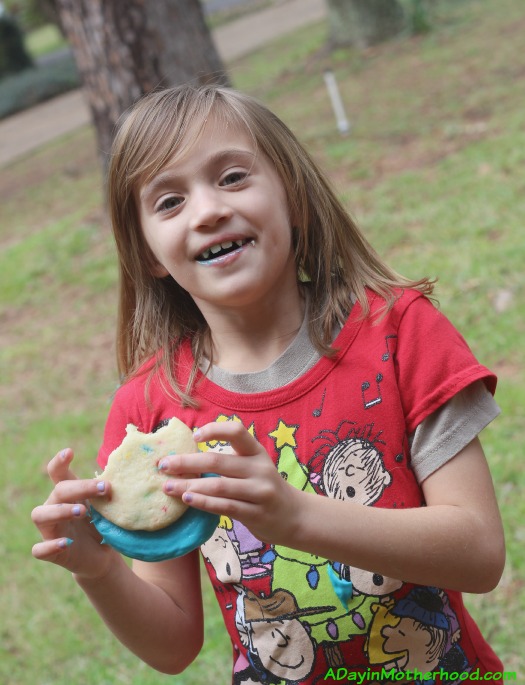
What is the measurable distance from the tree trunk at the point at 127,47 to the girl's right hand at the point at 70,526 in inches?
193

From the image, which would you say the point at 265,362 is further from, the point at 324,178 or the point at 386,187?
the point at 386,187

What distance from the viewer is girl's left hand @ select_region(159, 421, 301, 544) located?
1366 mm

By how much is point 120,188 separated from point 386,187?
519cm

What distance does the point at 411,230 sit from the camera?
5.93m

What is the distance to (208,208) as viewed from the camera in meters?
1.68

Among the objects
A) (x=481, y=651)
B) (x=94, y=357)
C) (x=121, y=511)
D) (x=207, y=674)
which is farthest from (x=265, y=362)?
(x=94, y=357)

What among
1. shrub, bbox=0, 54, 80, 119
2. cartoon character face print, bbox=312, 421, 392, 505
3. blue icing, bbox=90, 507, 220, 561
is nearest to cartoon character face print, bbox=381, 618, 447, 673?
cartoon character face print, bbox=312, 421, 392, 505

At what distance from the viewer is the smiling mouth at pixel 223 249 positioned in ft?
5.64

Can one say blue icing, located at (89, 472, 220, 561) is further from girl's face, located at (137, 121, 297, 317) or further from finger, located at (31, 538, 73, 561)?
girl's face, located at (137, 121, 297, 317)

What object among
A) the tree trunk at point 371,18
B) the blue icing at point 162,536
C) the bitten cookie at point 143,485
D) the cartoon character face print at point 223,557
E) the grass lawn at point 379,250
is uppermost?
the bitten cookie at point 143,485

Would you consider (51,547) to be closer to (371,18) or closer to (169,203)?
(169,203)

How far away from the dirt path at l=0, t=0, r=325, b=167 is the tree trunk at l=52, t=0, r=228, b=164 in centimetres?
975

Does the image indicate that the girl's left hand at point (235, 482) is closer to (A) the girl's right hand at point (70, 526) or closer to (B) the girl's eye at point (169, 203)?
(A) the girl's right hand at point (70, 526)

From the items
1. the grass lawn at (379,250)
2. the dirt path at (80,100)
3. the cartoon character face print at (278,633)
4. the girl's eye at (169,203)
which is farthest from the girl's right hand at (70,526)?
the dirt path at (80,100)
